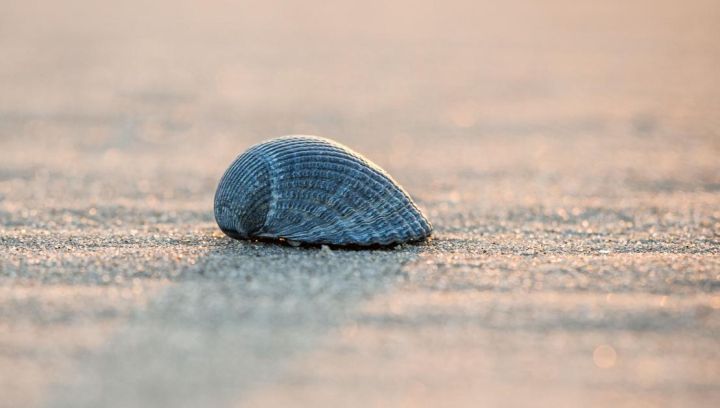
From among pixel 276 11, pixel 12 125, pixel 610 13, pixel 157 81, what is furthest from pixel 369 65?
pixel 610 13

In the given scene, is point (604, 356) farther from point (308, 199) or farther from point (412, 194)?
point (412, 194)

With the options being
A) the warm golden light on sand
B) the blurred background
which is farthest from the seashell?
the warm golden light on sand

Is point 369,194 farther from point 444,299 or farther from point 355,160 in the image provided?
point 444,299

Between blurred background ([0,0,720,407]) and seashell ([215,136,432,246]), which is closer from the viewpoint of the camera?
blurred background ([0,0,720,407])

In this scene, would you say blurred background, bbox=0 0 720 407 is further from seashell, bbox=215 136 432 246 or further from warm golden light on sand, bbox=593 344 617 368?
seashell, bbox=215 136 432 246

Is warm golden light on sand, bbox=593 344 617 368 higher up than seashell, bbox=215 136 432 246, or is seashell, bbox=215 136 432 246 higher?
seashell, bbox=215 136 432 246

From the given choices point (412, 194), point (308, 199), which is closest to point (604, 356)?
point (308, 199)
